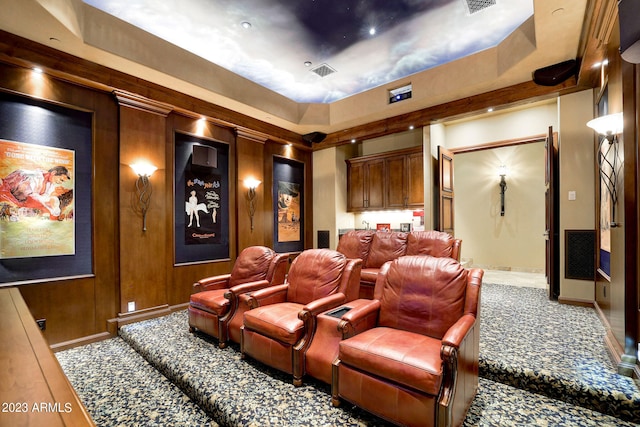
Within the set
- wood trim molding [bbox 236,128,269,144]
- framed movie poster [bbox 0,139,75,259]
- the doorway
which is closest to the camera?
framed movie poster [bbox 0,139,75,259]

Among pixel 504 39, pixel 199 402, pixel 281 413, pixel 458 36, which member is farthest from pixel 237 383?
pixel 504 39

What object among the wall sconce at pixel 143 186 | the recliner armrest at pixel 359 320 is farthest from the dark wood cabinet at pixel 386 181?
the wall sconce at pixel 143 186

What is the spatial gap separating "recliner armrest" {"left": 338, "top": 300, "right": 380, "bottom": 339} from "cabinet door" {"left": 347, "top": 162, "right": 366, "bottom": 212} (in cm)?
437

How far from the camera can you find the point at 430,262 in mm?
2309

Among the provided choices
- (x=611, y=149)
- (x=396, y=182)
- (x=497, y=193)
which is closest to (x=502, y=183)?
(x=497, y=193)

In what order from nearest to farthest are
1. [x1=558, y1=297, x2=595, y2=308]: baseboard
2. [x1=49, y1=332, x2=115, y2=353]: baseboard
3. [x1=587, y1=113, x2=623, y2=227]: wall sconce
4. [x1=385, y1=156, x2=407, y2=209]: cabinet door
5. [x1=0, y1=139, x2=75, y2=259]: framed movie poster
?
[x1=587, y1=113, x2=623, y2=227]: wall sconce, [x1=0, y1=139, x2=75, y2=259]: framed movie poster, [x1=49, y1=332, x2=115, y2=353]: baseboard, [x1=558, y1=297, x2=595, y2=308]: baseboard, [x1=385, y1=156, x2=407, y2=209]: cabinet door

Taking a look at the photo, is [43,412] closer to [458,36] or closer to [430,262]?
[430,262]

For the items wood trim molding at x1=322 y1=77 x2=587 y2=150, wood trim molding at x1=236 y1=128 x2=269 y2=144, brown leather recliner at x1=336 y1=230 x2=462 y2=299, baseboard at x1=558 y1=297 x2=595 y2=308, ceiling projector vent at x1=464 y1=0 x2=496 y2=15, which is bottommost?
baseboard at x1=558 y1=297 x2=595 y2=308

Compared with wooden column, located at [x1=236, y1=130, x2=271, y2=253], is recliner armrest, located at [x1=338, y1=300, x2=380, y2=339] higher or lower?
lower

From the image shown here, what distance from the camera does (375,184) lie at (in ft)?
21.2

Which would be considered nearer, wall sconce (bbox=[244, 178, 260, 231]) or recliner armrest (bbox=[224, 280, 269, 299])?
recliner armrest (bbox=[224, 280, 269, 299])

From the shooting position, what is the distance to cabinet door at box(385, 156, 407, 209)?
615 centimetres

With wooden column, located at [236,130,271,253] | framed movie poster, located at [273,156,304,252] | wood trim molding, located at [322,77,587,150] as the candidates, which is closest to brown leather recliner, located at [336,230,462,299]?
wooden column, located at [236,130,271,253]

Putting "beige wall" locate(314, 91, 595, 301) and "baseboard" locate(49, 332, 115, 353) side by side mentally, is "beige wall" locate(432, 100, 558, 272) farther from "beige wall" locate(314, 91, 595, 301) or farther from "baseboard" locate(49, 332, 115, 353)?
"baseboard" locate(49, 332, 115, 353)
